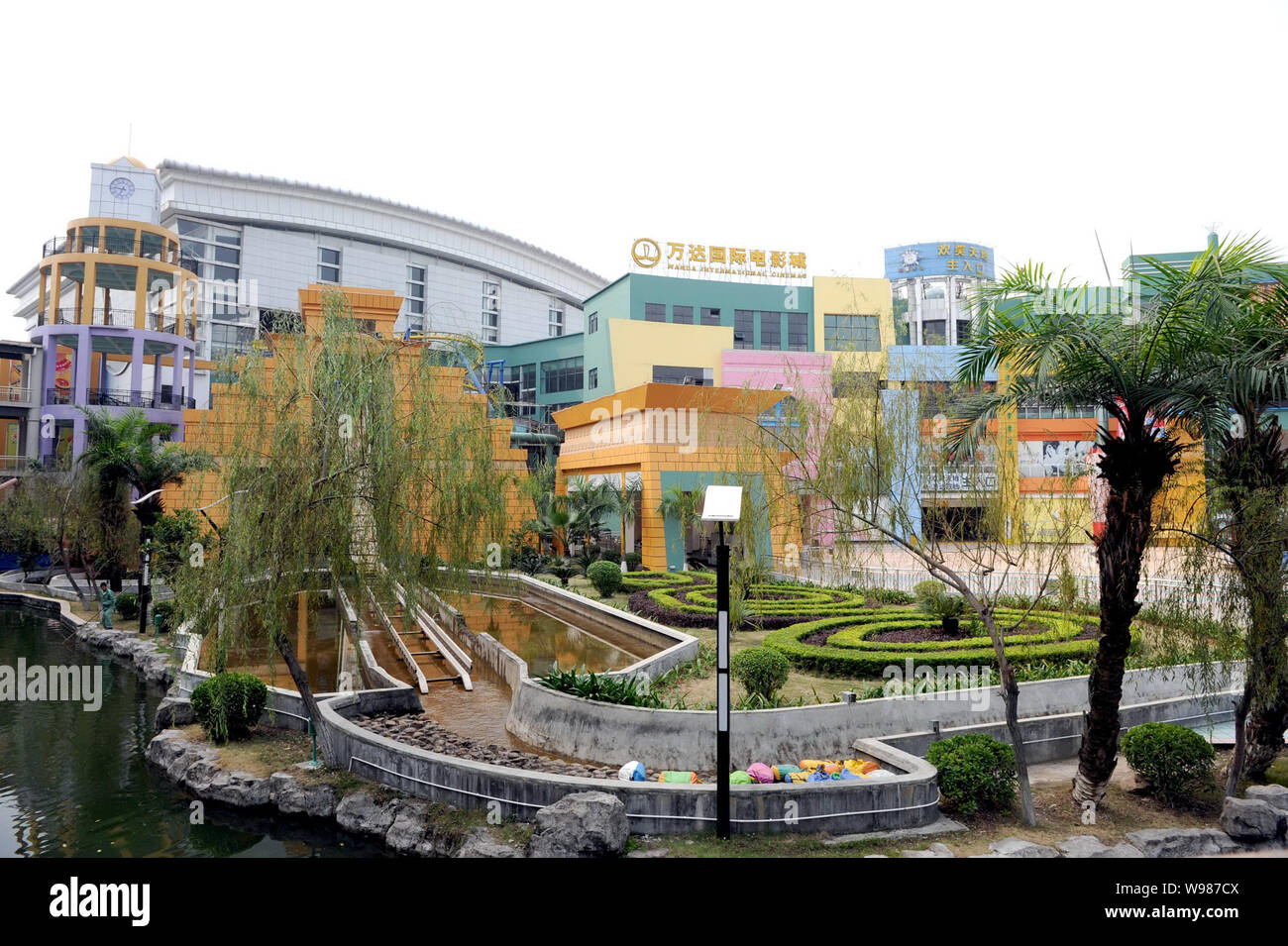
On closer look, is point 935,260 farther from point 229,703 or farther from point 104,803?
point 104,803

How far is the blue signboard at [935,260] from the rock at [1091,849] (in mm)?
46862

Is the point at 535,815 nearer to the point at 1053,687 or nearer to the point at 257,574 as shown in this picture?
the point at 257,574

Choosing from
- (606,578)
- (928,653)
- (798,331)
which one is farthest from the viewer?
(798,331)

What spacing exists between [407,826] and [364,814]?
2.76 ft

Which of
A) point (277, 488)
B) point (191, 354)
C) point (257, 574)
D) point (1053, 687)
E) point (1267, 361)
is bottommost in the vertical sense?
point (1053, 687)

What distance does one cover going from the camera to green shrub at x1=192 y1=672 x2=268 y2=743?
40.8 feet

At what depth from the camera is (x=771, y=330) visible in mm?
45781

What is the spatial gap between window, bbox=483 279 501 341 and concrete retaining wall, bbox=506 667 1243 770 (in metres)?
60.9

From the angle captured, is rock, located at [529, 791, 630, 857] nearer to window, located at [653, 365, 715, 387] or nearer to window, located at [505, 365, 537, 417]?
window, located at [653, 365, 715, 387]

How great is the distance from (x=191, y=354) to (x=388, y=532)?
128ft

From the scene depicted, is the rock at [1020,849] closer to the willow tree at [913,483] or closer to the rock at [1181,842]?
the willow tree at [913,483]

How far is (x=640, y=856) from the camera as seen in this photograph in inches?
316

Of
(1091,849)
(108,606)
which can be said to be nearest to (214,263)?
(108,606)
